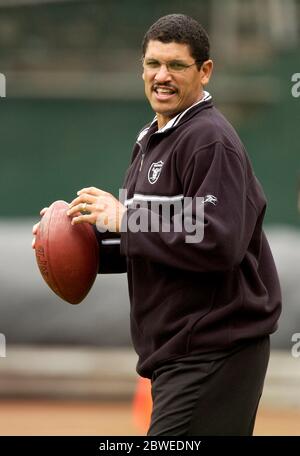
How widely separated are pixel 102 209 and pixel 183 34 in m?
0.66

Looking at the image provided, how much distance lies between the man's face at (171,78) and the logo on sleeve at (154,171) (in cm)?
20

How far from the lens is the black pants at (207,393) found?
3912 millimetres

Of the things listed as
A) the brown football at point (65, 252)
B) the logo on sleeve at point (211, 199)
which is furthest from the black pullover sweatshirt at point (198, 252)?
the brown football at point (65, 252)

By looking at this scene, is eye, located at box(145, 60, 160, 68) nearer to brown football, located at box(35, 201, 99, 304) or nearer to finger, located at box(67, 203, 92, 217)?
finger, located at box(67, 203, 92, 217)

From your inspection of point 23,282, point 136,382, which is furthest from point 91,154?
point 136,382

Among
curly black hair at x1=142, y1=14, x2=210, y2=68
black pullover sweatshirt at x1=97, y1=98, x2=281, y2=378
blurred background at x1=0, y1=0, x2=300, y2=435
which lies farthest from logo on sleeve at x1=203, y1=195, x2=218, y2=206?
blurred background at x1=0, y1=0, x2=300, y2=435

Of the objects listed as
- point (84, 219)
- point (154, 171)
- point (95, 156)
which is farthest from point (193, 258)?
point (95, 156)

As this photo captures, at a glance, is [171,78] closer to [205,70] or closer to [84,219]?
[205,70]

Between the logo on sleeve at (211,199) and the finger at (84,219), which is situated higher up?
the logo on sleeve at (211,199)

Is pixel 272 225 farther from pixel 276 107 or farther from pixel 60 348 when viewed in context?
pixel 60 348

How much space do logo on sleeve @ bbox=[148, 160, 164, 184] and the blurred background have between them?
4.43 meters

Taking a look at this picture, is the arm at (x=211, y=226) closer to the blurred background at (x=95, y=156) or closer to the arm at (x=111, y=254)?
the arm at (x=111, y=254)

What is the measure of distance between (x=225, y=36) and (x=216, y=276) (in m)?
8.13

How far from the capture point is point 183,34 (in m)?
4.04
